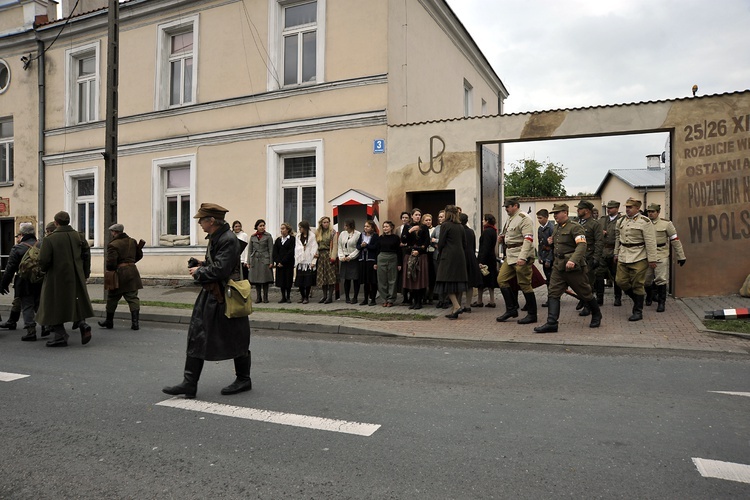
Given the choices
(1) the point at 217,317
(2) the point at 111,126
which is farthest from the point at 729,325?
(2) the point at 111,126

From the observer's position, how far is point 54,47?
717 inches

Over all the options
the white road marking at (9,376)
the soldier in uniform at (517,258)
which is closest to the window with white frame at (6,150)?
the white road marking at (9,376)

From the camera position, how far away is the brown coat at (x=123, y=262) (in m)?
9.38

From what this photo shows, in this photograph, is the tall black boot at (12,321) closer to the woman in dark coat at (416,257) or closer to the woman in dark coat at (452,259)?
the woman in dark coat at (416,257)

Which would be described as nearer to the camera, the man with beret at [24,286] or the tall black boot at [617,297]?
the man with beret at [24,286]

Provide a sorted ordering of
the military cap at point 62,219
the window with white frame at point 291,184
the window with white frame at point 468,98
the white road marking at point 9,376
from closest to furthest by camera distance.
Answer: the white road marking at point 9,376 < the military cap at point 62,219 < the window with white frame at point 291,184 < the window with white frame at point 468,98

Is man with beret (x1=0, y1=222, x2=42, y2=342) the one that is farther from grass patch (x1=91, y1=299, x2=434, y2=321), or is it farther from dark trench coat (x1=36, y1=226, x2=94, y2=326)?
grass patch (x1=91, y1=299, x2=434, y2=321)

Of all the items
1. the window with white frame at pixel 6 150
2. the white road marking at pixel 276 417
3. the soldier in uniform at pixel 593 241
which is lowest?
the white road marking at pixel 276 417

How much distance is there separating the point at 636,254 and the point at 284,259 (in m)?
6.95

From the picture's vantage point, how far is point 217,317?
5.10m

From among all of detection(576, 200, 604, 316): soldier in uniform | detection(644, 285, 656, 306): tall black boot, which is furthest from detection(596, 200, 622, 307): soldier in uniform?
detection(644, 285, 656, 306): tall black boot

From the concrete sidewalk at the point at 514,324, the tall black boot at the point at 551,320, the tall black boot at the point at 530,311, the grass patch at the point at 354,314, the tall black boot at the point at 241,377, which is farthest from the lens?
the grass patch at the point at 354,314

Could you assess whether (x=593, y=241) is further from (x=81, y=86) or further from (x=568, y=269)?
(x=81, y=86)

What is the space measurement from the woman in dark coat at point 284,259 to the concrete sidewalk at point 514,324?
0.45m
